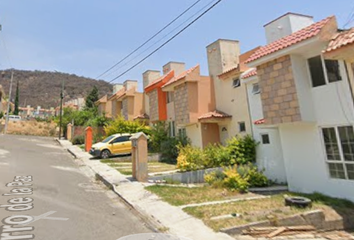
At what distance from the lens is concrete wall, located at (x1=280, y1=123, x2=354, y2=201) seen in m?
8.84

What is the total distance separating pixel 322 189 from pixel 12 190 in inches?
457

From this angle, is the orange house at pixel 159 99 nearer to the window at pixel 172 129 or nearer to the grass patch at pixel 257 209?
the window at pixel 172 129

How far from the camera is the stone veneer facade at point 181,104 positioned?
17609 mm

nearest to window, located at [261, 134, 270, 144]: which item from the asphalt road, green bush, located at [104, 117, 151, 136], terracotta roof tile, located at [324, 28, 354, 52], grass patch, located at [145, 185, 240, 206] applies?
grass patch, located at [145, 185, 240, 206]

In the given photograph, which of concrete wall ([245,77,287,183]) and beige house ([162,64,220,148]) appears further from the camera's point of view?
beige house ([162,64,220,148])

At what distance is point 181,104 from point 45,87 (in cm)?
10665

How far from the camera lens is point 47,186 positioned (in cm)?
991

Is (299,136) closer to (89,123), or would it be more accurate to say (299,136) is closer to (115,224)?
(115,224)

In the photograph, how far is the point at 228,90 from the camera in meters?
16.5

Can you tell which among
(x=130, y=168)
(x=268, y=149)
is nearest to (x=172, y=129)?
(x=130, y=168)

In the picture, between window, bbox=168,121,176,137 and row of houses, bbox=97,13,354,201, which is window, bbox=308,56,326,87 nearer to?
row of houses, bbox=97,13,354,201

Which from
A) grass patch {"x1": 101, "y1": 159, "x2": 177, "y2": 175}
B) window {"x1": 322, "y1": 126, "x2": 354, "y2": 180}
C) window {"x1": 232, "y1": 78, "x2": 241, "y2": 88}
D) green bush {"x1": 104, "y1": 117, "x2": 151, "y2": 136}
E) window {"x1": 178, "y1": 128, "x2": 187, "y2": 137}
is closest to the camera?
window {"x1": 322, "y1": 126, "x2": 354, "y2": 180}

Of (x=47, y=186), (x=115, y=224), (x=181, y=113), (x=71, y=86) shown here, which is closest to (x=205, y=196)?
(x=115, y=224)

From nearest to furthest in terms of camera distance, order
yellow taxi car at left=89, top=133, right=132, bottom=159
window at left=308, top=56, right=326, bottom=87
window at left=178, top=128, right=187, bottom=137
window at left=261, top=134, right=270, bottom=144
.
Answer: window at left=308, top=56, right=326, bottom=87
window at left=261, top=134, right=270, bottom=144
yellow taxi car at left=89, top=133, right=132, bottom=159
window at left=178, top=128, right=187, bottom=137
